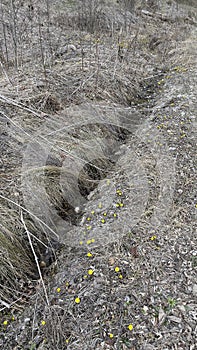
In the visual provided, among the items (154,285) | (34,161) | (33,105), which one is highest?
(33,105)

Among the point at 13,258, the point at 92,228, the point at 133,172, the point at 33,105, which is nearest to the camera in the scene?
the point at 13,258

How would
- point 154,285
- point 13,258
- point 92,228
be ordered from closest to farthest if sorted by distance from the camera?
point 154,285 → point 13,258 → point 92,228

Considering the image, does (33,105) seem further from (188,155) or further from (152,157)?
(188,155)

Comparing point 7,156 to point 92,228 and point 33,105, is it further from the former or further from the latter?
point 92,228

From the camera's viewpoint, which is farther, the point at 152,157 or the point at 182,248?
the point at 152,157

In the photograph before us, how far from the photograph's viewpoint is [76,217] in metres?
2.50

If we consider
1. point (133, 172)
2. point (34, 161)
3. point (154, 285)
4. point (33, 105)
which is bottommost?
point (154, 285)

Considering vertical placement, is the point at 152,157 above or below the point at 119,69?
below

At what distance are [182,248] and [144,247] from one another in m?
0.28

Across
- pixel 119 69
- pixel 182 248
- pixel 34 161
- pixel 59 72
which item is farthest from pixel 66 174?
pixel 119 69

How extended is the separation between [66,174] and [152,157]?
0.88 m

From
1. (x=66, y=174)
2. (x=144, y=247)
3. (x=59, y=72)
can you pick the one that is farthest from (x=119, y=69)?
(x=144, y=247)

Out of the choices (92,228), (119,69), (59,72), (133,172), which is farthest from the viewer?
(119,69)

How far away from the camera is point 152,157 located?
2814 mm
